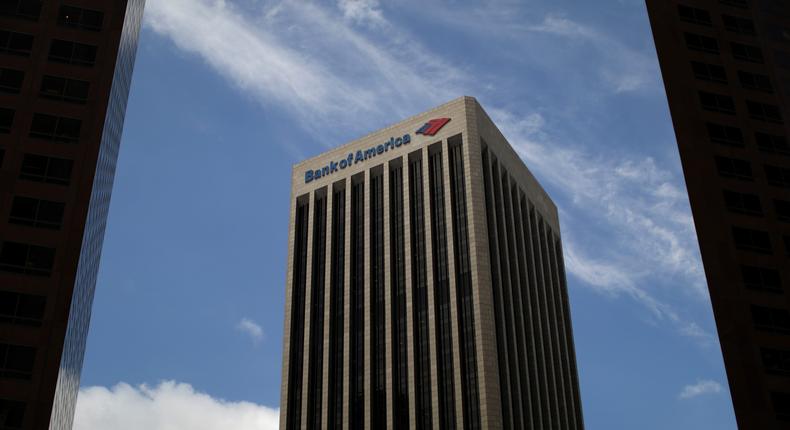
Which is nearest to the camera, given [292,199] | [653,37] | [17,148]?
[17,148]

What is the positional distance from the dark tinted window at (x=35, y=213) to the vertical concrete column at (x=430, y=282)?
215ft

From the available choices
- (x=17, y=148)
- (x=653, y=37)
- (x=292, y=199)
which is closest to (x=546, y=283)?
(x=292, y=199)

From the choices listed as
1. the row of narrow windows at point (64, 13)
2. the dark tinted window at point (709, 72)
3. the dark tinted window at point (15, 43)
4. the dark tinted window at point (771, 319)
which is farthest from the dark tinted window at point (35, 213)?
the dark tinted window at point (709, 72)

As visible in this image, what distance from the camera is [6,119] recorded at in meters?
68.6

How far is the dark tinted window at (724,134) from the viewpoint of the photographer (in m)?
70.2

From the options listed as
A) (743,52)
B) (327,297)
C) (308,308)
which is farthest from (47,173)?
(308,308)

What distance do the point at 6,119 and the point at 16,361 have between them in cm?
2141

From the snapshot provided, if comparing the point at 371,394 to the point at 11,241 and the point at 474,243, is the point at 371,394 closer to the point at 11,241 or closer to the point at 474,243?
the point at 474,243

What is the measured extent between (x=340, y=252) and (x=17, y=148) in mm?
78036

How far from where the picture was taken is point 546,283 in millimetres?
164000

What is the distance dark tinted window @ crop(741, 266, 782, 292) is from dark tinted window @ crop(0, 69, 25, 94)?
63.0 m

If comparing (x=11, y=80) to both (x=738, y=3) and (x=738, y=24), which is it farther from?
(x=738, y=3)

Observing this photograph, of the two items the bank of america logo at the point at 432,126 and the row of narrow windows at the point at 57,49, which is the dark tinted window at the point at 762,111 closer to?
the row of narrow windows at the point at 57,49

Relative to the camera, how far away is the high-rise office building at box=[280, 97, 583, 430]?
119 m
